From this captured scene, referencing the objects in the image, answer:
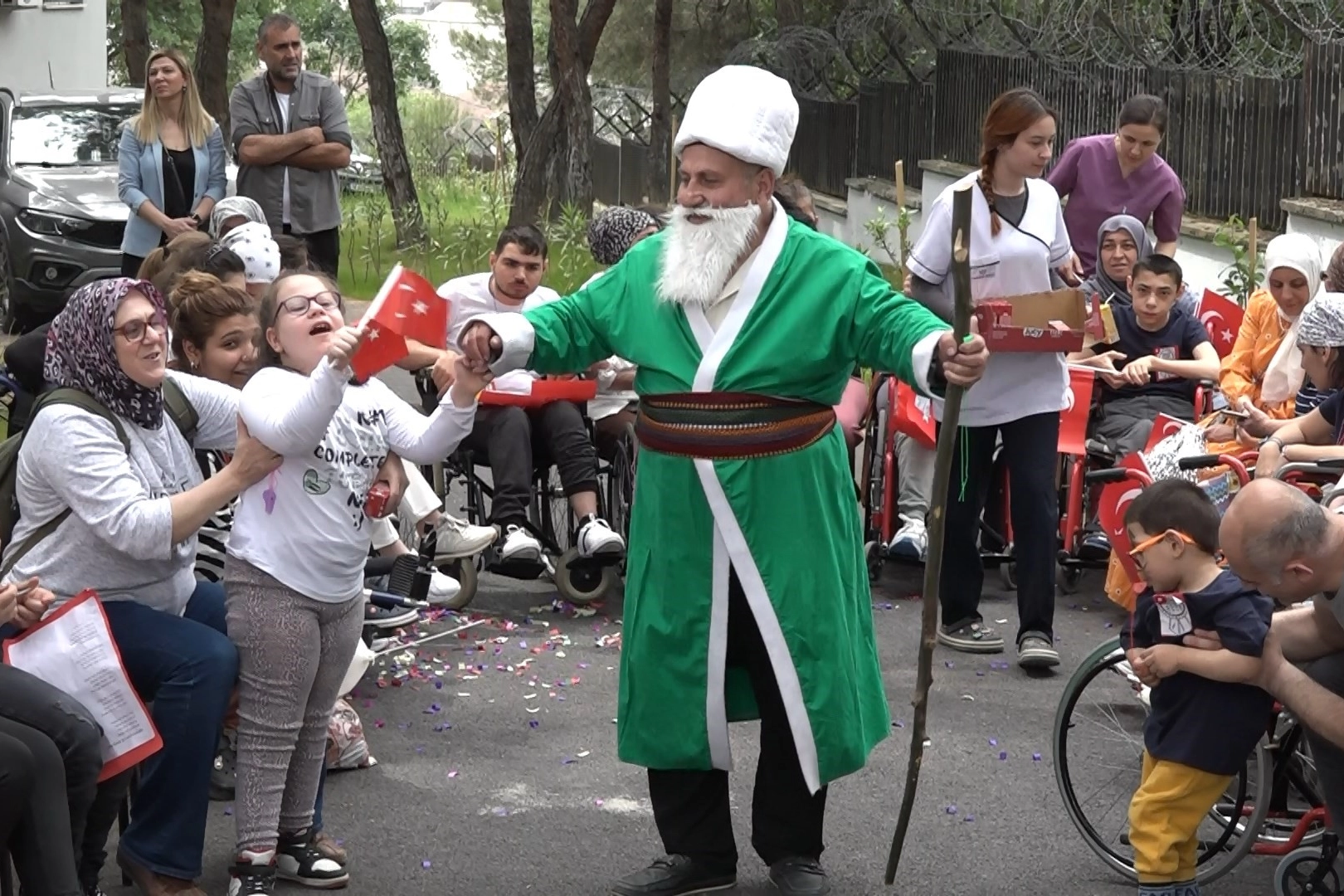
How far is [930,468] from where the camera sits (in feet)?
28.5

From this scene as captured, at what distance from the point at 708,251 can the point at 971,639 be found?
123 inches

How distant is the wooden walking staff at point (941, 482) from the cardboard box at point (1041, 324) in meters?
1.93

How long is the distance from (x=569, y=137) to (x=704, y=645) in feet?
59.4

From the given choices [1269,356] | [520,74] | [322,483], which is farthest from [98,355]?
[520,74]

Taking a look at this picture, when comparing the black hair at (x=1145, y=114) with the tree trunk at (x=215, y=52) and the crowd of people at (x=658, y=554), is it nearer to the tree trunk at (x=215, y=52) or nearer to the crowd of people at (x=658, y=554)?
the crowd of people at (x=658, y=554)

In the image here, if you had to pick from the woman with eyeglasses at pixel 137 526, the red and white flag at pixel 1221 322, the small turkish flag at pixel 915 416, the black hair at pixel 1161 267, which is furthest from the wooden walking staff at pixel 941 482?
the red and white flag at pixel 1221 322

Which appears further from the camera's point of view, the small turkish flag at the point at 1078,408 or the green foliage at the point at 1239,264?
the green foliage at the point at 1239,264

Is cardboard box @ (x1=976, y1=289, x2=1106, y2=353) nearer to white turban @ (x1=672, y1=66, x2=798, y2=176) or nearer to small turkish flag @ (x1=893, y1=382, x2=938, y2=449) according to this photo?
small turkish flag @ (x1=893, y1=382, x2=938, y2=449)

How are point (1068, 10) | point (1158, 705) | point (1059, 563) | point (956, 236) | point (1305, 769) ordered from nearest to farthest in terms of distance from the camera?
point (956, 236), point (1158, 705), point (1305, 769), point (1059, 563), point (1068, 10)

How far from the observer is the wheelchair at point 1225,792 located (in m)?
4.99

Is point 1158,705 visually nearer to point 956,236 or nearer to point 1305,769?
point 1305,769

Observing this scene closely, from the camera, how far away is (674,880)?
5234mm

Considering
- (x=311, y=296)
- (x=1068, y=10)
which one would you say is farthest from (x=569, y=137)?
(x=311, y=296)

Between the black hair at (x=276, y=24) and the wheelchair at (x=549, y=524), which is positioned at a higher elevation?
the black hair at (x=276, y=24)
